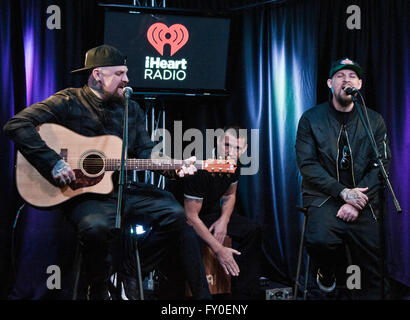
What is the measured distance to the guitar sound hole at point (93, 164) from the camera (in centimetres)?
338

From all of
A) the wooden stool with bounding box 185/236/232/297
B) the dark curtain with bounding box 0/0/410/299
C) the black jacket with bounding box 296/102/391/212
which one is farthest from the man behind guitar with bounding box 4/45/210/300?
the black jacket with bounding box 296/102/391/212

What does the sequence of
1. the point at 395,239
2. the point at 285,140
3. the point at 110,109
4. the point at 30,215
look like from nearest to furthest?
the point at 110,109, the point at 30,215, the point at 395,239, the point at 285,140

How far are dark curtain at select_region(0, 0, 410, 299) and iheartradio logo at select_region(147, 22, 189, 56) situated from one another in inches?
19.0

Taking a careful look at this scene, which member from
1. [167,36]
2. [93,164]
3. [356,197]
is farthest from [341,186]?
[167,36]

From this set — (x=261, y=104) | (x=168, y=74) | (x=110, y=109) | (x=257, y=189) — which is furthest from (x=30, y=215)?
(x=261, y=104)

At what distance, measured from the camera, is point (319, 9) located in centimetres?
480

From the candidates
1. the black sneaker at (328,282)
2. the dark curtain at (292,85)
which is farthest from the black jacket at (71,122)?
the black sneaker at (328,282)

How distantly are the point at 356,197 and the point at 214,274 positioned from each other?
55.3 inches

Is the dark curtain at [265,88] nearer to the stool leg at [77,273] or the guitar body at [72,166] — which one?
→ the guitar body at [72,166]

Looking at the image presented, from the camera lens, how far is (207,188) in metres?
4.15

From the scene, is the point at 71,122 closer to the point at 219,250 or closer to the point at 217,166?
the point at 217,166

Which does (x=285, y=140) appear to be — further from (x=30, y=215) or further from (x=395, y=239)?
(x=30, y=215)

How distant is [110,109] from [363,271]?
249cm

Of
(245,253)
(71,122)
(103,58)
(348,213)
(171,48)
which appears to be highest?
(171,48)
